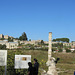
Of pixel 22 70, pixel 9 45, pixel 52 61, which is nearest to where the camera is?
pixel 22 70

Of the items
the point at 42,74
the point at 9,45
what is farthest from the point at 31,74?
the point at 9,45

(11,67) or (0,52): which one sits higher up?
(0,52)

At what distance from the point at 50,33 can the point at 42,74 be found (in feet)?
36.8

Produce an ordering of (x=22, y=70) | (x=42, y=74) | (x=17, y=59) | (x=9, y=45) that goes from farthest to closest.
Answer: (x=9, y=45)
(x=42, y=74)
(x=22, y=70)
(x=17, y=59)

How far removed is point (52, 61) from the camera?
869 cm

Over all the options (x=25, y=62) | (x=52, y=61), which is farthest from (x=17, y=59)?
(x=52, y=61)

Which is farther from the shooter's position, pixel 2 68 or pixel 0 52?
pixel 2 68

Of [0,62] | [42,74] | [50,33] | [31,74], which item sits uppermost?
[50,33]

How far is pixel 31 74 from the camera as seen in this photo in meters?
5.90

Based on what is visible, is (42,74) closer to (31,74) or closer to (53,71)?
(53,71)

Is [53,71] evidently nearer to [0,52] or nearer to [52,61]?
[52,61]

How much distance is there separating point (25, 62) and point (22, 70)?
1.10m

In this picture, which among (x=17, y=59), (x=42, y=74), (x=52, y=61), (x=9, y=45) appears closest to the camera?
(x=17, y=59)

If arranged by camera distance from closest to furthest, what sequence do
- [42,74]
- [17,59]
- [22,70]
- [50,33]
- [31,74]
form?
[31,74] → [17,59] → [22,70] → [42,74] → [50,33]
